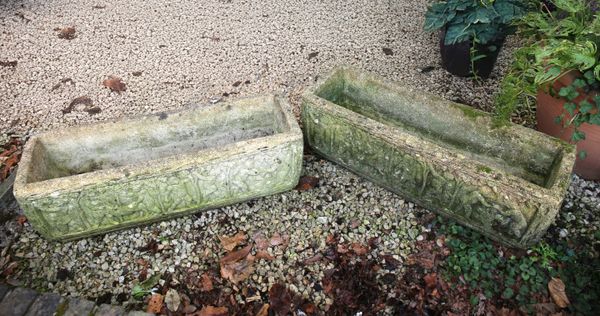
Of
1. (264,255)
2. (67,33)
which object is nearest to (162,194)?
(264,255)

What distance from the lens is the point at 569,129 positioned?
3.02m

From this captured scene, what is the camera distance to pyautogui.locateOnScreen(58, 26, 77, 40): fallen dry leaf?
464cm

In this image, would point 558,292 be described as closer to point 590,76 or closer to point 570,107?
point 570,107

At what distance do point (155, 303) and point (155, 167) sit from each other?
772mm

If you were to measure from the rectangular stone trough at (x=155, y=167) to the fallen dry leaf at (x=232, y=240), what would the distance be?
235 millimetres

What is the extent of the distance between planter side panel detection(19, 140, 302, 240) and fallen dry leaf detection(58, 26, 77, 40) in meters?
2.70

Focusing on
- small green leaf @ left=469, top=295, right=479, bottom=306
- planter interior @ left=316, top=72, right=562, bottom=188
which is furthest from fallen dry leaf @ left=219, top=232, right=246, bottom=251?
small green leaf @ left=469, top=295, right=479, bottom=306

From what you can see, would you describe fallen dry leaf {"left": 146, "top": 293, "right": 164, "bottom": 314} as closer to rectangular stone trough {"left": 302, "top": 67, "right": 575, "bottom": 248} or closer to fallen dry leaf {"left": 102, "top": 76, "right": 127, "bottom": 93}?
rectangular stone trough {"left": 302, "top": 67, "right": 575, "bottom": 248}

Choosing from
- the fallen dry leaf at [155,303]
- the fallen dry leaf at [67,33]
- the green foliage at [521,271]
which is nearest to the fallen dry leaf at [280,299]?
the fallen dry leaf at [155,303]

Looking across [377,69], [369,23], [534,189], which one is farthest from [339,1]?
[534,189]

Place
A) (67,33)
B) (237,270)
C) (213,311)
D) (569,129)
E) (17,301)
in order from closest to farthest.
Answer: (17,301) → (213,311) → (237,270) → (569,129) → (67,33)

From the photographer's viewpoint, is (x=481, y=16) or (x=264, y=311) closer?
(x=264, y=311)

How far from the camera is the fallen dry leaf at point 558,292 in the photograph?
8.23ft

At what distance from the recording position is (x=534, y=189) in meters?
2.41
